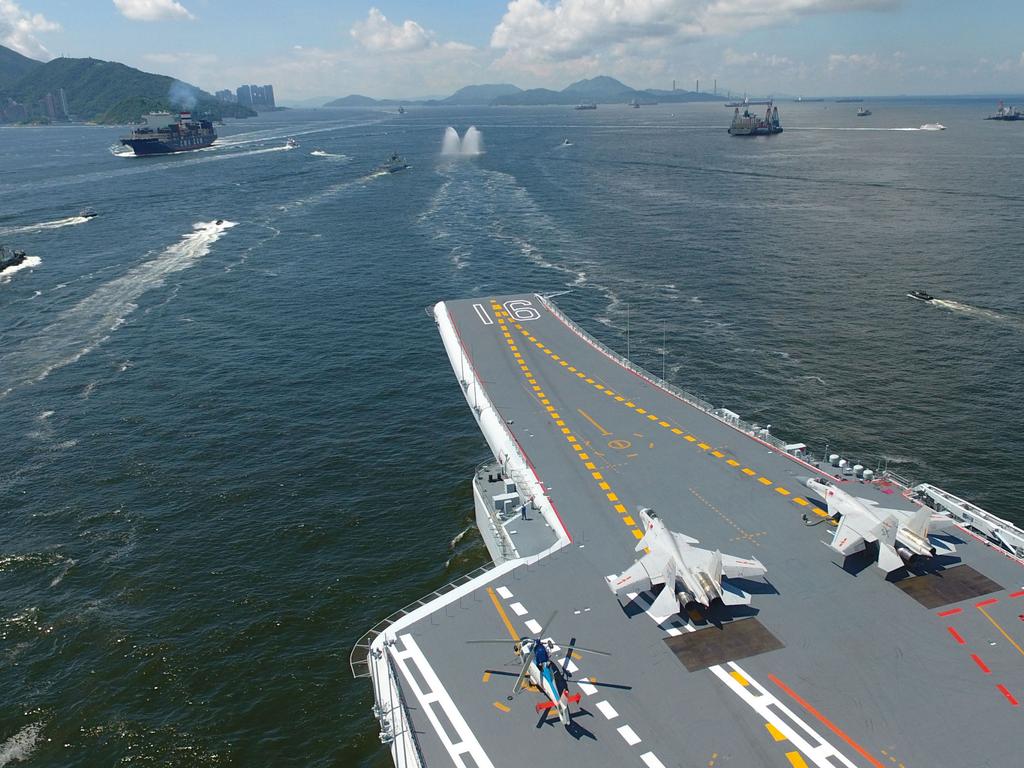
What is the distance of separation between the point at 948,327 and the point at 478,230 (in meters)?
109

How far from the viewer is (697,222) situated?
17288 centimetres

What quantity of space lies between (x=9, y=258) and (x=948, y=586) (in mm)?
176909

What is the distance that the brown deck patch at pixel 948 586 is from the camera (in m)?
39.9

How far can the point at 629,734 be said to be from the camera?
32250 mm

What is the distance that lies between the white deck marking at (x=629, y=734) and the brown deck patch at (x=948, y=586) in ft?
67.3

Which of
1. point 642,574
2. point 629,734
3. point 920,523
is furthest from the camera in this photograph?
point 920,523

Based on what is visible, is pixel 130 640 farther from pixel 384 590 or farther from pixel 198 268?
pixel 198 268

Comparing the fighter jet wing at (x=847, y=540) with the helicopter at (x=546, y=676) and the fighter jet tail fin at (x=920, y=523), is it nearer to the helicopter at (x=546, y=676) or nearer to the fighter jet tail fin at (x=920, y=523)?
the fighter jet tail fin at (x=920, y=523)

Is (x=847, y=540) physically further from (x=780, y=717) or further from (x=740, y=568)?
(x=780, y=717)

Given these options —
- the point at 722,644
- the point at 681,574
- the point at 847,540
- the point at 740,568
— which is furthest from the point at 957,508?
the point at 681,574

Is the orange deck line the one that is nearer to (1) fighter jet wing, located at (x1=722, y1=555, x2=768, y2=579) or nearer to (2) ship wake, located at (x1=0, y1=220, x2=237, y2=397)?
(1) fighter jet wing, located at (x1=722, y1=555, x2=768, y2=579)

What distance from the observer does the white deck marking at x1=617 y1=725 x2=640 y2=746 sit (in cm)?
3188

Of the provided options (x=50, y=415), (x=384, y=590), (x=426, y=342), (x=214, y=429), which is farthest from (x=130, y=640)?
(x=426, y=342)

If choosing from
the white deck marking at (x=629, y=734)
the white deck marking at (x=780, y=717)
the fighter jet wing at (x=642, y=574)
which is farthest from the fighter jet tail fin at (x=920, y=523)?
the white deck marking at (x=629, y=734)
